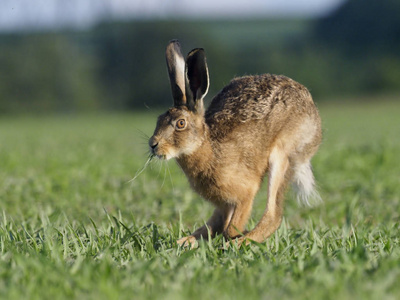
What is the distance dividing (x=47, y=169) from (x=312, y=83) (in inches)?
1295

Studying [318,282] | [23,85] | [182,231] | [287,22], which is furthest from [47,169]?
[287,22]

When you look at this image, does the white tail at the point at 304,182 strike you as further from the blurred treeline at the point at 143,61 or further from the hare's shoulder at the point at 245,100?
the blurred treeline at the point at 143,61

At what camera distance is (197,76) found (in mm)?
4621

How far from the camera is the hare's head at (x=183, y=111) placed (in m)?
4.48

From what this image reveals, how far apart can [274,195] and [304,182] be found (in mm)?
574

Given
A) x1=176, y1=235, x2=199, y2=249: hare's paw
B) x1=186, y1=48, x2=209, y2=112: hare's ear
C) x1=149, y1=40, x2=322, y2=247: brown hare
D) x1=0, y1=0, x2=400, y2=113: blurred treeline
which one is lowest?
x1=0, y1=0, x2=400, y2=113: blurred treeline

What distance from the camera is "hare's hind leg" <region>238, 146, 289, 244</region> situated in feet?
15.5

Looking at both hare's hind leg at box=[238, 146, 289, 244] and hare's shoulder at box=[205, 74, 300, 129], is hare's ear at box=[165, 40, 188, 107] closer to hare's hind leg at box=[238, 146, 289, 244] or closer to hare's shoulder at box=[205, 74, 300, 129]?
hare's shoulder at box=[205, 74, 300, 129]

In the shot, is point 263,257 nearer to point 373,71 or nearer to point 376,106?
point 376,106

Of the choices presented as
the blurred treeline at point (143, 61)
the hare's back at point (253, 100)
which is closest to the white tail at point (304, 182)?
the hare's back at point (253, 100)

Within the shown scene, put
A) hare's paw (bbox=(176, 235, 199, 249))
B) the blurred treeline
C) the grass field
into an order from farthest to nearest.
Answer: the blurred treeline, hare's paw (bbox=(176, 235, 199, 249)), the grass field

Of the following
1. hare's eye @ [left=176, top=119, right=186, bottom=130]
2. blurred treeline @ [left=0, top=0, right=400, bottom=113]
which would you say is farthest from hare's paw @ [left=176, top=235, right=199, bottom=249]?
blurred treeline @ [left=0, top=0, right=400, bottom=113]

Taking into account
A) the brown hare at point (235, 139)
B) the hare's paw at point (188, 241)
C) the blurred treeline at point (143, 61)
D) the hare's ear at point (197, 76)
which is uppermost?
the hare's ear at point (197, 76)

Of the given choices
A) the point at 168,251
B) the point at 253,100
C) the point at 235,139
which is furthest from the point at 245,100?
the point at 168,251
